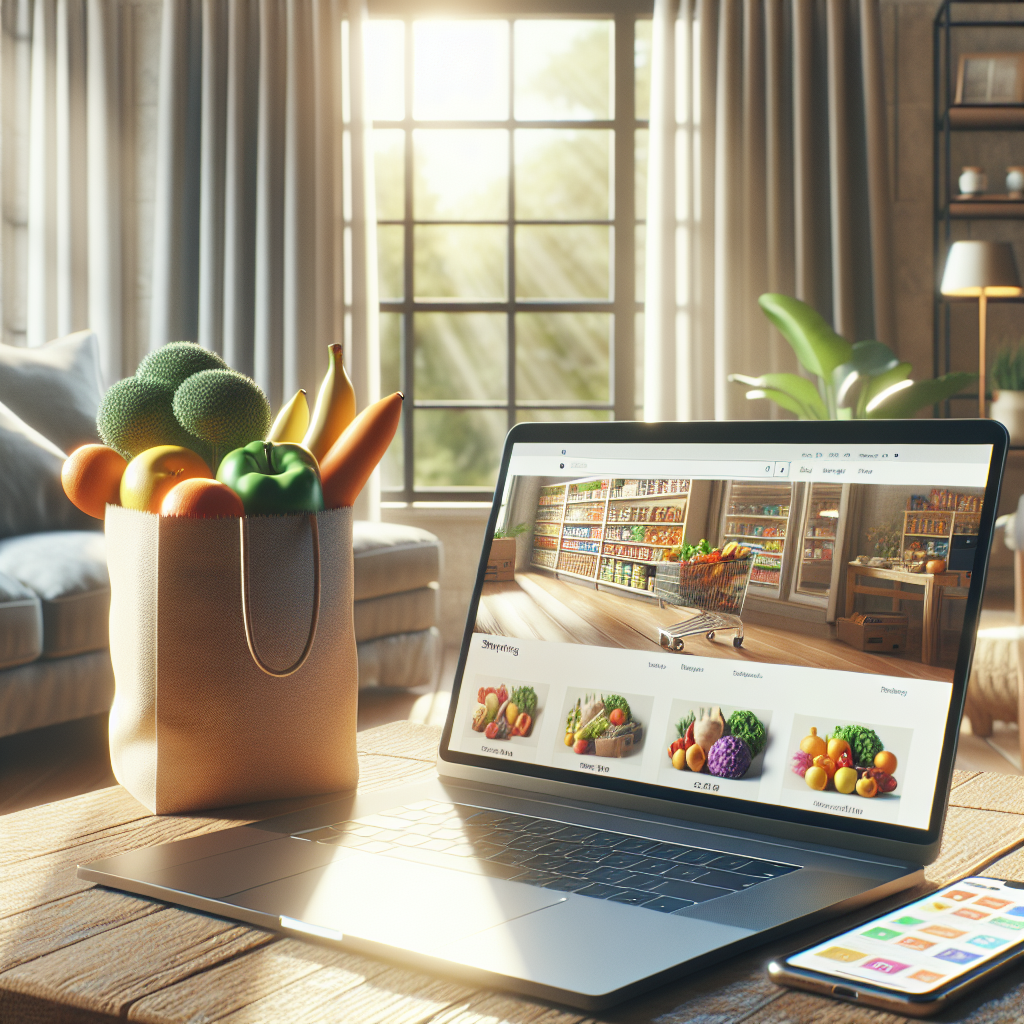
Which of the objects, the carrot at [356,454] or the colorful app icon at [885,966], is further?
the carrot at [356,454]

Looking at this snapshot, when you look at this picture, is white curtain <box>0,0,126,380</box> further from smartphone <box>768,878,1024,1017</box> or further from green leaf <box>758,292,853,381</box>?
smartphone <box>768,878,1024,1017</box>

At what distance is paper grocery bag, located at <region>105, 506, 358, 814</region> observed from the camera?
55cm

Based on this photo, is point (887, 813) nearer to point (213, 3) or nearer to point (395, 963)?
point (395, 963)

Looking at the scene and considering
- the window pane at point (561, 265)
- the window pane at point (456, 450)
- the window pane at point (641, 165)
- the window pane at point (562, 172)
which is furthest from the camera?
the window pane at point (561, 265)

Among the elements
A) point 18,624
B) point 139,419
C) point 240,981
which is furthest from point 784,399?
point 240,981

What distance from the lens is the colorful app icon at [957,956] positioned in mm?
352

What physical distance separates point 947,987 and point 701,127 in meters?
3.61

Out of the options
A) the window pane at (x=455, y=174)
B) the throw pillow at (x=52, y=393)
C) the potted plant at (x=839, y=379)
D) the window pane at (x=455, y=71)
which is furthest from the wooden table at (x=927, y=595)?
the window pane at (x=455, y=174)

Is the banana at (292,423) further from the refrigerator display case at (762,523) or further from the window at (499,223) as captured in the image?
the window at (499,223)

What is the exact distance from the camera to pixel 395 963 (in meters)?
0.36

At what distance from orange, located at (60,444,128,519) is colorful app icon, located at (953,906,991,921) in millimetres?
467

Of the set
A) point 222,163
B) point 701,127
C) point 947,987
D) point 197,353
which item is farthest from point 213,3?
point 947,987

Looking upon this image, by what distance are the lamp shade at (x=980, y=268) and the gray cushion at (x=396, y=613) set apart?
1.99 m

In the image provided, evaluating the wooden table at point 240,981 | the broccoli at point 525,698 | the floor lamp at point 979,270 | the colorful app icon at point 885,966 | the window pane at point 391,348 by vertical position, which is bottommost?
the wooden table at point 240,981
